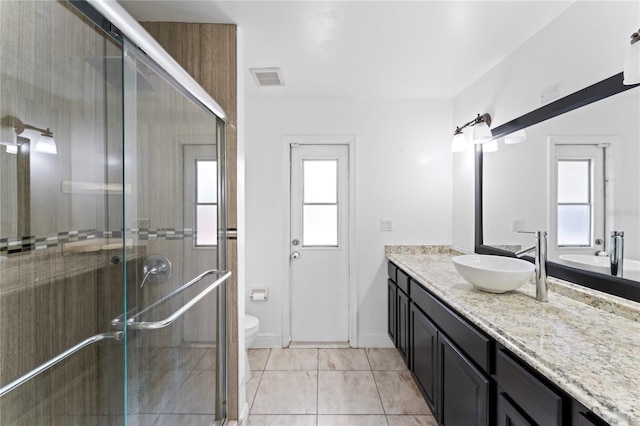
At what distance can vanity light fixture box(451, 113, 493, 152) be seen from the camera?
7.25 feet

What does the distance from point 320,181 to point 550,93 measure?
71.6 inches

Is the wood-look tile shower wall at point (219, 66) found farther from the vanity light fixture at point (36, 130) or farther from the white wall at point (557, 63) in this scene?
the white wall at point (557, 63)

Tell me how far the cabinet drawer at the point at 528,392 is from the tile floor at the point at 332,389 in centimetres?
104

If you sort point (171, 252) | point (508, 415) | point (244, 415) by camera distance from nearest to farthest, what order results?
point (508, 415) < point (171, 252) < point (244, 415)

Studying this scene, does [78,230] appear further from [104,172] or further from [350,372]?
[350,372]

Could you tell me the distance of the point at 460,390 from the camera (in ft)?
4.60

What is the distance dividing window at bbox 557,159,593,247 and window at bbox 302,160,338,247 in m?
1.74

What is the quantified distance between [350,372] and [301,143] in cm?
203

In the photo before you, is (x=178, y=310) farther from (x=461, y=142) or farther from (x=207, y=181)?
(x=461, y=142)

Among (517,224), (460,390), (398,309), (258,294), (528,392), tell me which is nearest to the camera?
(528,392)

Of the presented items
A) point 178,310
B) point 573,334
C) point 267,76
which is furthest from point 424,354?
point 267,76

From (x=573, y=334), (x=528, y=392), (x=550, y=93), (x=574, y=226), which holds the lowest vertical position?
(x=528, y=392)

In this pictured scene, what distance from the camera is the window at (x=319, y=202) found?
9.62 ft

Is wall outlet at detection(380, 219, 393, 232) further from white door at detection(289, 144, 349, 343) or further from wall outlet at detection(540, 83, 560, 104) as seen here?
wall outlet at detection(540, 83, 560, 104)
